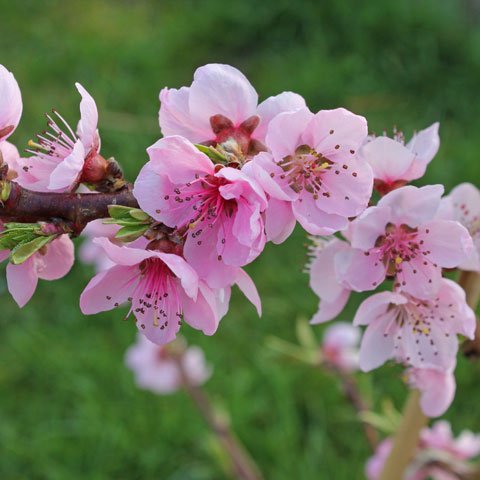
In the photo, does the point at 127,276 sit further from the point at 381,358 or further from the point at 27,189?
the point at 381,358

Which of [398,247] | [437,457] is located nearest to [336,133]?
[398,247]

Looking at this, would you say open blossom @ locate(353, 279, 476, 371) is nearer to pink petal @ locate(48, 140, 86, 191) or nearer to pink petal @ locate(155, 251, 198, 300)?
pink petal @ locate(155, 251, 198, 300)

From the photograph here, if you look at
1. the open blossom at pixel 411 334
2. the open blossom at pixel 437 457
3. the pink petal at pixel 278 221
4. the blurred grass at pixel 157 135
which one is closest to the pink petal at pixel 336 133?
the pink petal at pixel 278 221

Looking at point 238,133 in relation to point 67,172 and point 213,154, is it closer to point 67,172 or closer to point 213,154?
point 213,154

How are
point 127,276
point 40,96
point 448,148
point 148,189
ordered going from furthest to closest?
point 40,96 < point 448,148 < point 127,276 < point 148,189

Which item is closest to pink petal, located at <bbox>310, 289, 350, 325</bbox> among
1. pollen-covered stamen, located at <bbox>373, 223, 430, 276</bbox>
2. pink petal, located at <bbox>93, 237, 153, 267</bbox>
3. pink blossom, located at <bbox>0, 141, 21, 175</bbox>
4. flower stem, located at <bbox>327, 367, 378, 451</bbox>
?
pollen-covered stamen, located at <bbox>373, 223, 430, 276</bbox>

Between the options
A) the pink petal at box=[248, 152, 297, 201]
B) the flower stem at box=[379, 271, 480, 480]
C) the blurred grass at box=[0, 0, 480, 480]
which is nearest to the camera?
the pink petal at box=[248, 152, 297, 201]

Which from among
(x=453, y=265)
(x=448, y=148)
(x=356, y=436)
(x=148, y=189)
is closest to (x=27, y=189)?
(x=148, y=189)
